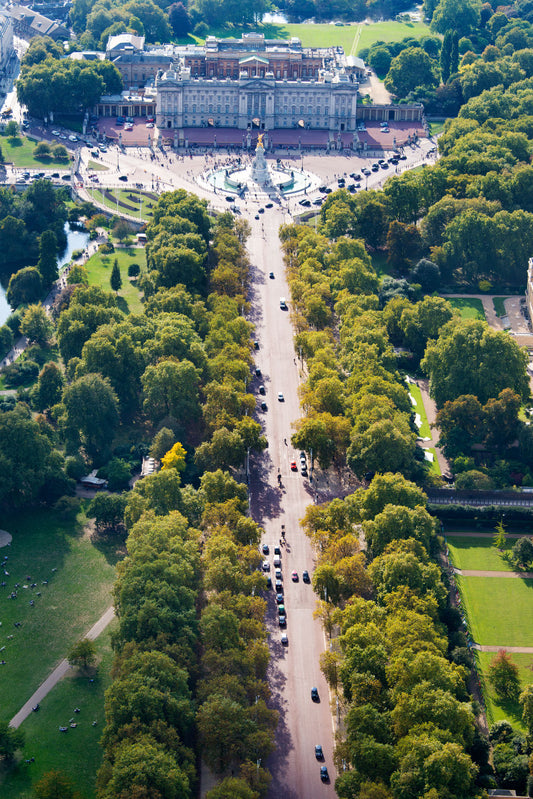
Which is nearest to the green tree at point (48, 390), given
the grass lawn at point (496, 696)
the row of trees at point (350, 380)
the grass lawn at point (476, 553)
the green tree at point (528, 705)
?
the row of trees at point (350, 380)

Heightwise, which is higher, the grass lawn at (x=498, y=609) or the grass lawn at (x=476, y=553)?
the grass lawn at (x=476, y=553)

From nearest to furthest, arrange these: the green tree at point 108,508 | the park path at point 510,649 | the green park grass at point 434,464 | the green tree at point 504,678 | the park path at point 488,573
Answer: the green tree at point 504,678, the park path at point 510,649, the park path at point 488,573, the green tree at point 108,508, the green park grass at point 434,464

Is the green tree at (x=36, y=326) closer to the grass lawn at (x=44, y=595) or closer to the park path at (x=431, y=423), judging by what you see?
the grass lawn at (x=44, y=595)

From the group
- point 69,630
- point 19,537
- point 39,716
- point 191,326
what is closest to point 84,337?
point 191,326

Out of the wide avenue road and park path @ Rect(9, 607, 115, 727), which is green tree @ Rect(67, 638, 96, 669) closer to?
park path @ Rect(9, 607, 115, 727)

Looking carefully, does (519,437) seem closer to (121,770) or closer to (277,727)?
(277,727)

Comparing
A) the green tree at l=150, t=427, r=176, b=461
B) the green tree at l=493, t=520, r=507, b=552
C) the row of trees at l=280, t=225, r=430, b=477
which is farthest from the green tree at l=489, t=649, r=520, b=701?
the green tree at l=150, t=427, r=176, b=461
